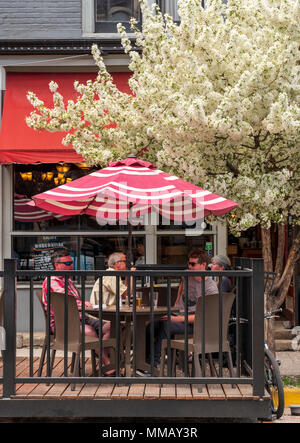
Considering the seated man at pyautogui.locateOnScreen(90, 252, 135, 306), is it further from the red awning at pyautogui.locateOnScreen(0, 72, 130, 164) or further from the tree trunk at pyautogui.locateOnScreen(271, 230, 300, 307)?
the red awning at pyautogui.locateOnScreen(0, 72, 130, 164)

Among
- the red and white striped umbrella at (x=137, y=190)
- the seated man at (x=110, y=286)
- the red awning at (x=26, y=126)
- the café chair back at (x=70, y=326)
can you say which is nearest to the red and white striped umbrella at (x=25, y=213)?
the red awning at (x=26, y=126)

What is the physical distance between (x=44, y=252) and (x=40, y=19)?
4259 millimetres

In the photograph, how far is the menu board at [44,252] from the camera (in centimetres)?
1171

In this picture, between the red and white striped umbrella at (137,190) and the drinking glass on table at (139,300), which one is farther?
the drinking glass on table at (139,300)

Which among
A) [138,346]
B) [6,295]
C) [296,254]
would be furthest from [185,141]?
[6,295]

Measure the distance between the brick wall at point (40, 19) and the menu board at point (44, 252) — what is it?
3.79 meters

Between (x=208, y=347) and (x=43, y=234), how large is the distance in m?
6.18

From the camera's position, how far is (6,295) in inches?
225

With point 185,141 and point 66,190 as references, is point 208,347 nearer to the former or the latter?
point 66,190

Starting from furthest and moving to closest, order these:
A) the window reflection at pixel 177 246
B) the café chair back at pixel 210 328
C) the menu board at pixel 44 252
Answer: the window reflection at pixel 177 246 → the menu board at pixel 44 252 → the café chair back at pixel 210 328

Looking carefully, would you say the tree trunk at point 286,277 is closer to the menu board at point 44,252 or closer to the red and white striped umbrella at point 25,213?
the menu board at point 44,252

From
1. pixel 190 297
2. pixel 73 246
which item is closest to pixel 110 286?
pixel 190 297

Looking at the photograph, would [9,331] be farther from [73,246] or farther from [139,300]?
[73,246]
